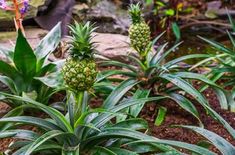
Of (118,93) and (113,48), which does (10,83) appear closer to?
(118,93)

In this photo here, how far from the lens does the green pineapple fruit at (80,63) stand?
1922 mm

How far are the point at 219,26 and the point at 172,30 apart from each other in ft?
1.91

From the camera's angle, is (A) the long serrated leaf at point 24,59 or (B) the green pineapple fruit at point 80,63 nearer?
(B) the green pineapple fruit at point 80,63

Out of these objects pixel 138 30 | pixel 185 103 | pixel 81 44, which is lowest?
pixel 185 103

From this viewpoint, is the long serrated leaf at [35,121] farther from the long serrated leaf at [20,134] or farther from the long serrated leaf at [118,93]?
the long serrated leaf at [118,93]

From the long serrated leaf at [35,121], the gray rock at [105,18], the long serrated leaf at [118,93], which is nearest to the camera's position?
the long serrated leaf at [35,121]

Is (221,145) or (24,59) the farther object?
(24,59)

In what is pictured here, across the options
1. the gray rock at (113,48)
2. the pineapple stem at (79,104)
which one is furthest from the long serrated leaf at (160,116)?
the gray rock at (113,48)

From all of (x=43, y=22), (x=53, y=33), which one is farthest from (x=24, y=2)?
(x=43, y=22)

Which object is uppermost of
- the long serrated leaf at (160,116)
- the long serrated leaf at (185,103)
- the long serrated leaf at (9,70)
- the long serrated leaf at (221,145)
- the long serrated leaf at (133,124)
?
the long serrated leaf at (221,145)

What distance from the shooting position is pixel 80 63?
1935 millimetres

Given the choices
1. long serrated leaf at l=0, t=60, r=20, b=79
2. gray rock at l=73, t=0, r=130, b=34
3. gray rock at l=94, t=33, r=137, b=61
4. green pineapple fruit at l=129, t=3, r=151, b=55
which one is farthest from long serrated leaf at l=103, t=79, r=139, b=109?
Result: gray rock at l=73, t=0, r=130, b=34

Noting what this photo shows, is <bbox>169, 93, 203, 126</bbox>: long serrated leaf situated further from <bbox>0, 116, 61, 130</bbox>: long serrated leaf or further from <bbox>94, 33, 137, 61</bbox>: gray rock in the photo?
<bbox>94, 33, 137, 61</bbox>: gray rock

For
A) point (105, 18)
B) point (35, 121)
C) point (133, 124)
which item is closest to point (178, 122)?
point (133, 124)
